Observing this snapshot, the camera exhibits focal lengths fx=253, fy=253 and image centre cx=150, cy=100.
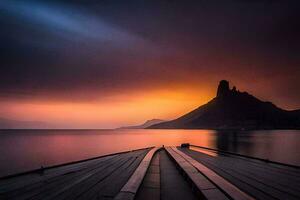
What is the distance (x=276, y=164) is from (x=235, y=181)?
7.08 m

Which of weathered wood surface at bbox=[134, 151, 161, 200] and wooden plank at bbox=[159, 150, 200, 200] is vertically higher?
weathered wood surface at bbox=[134, 151, 161, 200]

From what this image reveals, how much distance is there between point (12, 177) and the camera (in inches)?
398

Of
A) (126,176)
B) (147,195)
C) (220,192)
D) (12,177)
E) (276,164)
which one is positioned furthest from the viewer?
(276,164)

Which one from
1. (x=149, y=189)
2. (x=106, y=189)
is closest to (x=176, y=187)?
(x=149, y=189)

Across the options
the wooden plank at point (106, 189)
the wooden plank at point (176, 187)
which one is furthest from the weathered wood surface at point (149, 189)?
the wooden plank at point (106, 189)

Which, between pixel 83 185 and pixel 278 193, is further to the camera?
pixel 83 185

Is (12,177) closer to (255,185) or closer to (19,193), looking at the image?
(19,193)

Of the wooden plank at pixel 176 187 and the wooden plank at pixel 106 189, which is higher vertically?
the wooden plank at pixel 106 189

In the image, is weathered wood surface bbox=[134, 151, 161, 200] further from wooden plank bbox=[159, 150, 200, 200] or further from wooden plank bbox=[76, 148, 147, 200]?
wooden plank bbox=[76, 148, 147, 200]

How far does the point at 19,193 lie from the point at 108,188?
2.46 meters

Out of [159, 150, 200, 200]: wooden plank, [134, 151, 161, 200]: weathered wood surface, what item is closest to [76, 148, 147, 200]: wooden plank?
[134, 151, 161, 200]: weathered wood surface

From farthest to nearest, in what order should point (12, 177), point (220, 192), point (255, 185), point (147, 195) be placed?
point (12, 177) → point (255, 185) → point (147, 195) → point (220, 192)

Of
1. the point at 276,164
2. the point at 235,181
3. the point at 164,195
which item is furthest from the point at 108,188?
the point at 276,164

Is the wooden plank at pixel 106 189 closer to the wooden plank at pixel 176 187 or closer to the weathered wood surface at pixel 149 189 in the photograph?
the weathered wood surface at pixel 149 189
